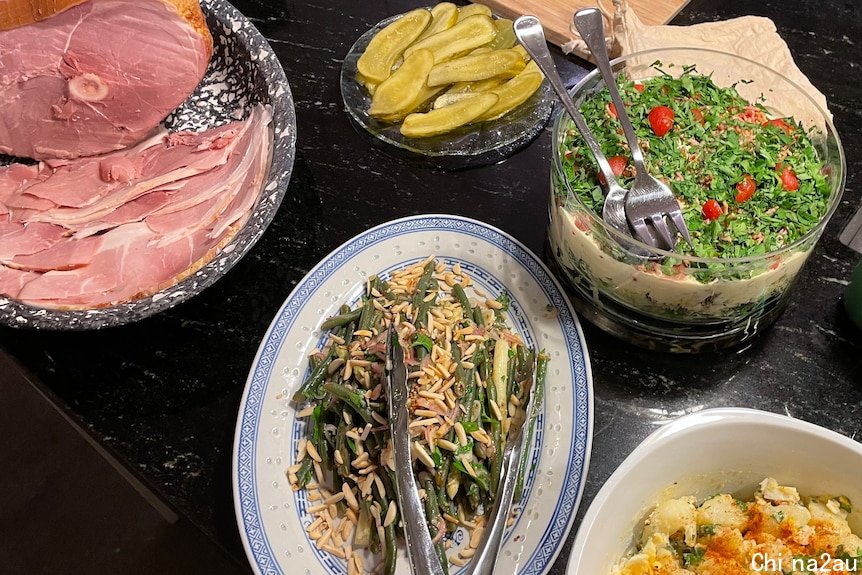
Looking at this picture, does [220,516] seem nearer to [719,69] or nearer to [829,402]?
[829,402]

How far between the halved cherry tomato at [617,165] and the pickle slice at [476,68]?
58 cm

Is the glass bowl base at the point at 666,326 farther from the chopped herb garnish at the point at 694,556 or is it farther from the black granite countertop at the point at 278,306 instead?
the chopped herb garnish at the point at 694,556

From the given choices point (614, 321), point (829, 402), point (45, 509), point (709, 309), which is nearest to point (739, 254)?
point (709, 309)

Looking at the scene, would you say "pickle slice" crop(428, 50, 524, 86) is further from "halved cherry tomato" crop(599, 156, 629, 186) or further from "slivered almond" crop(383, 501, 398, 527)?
"slivered almond" crop(383, 501, 398, 527)

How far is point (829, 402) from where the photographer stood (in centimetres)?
143

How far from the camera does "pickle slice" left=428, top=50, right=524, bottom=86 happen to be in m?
1.89

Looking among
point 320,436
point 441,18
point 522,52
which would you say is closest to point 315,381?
point 320,436

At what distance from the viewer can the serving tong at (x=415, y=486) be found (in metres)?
1.15

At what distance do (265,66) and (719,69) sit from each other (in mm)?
1043

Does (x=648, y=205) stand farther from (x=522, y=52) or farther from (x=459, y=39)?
(x=459, y=39)

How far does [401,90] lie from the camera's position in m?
1.88

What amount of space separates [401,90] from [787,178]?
0.95m

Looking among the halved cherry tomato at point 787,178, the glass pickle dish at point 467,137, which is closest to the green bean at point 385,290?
the glass pickle dish at point 467,137

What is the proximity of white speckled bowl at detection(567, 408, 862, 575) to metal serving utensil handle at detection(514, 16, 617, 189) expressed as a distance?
52 centimetres
